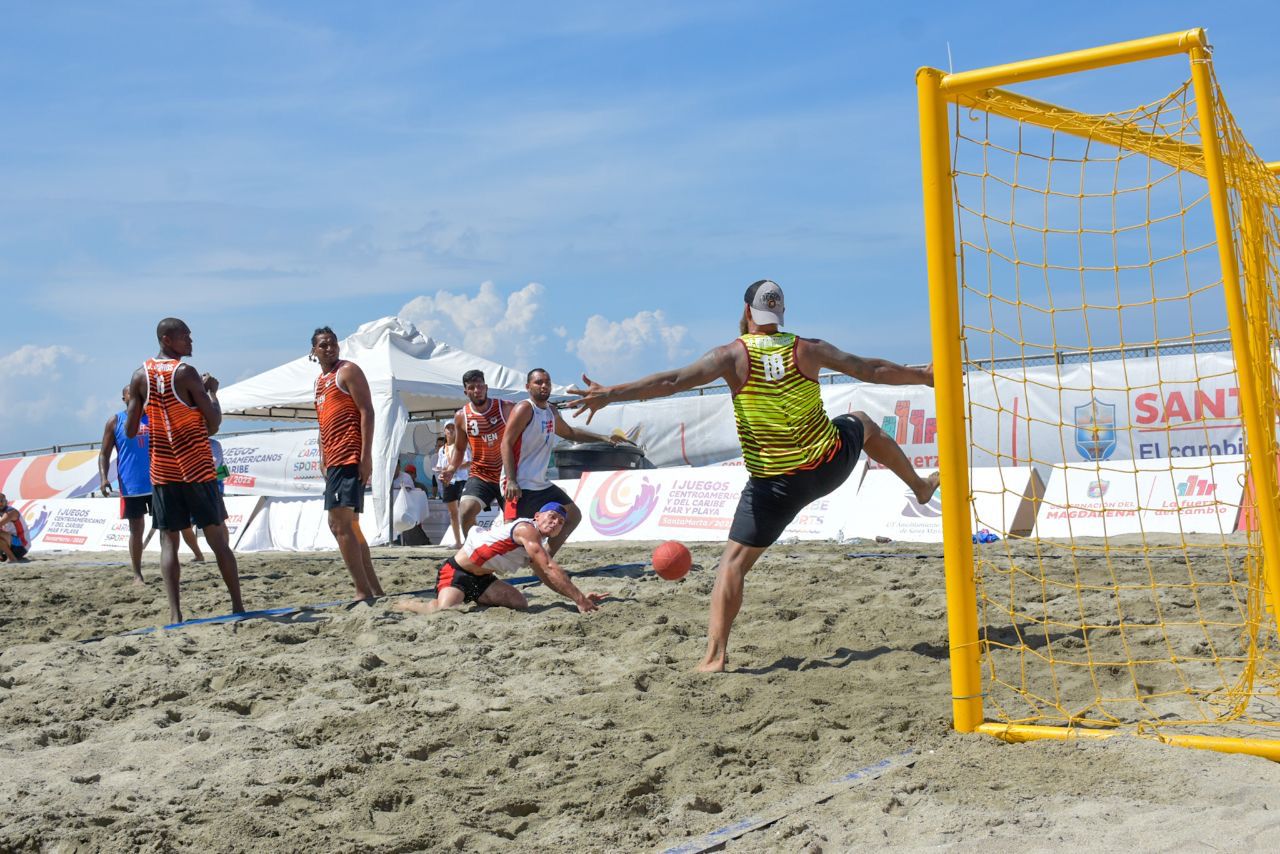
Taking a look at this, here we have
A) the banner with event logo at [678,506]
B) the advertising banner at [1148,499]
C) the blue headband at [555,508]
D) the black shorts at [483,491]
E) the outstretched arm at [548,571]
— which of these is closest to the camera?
the outstretched arm at [548,571]

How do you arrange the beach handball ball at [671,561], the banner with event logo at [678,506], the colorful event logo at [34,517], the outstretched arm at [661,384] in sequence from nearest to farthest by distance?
the outstretched arm at [661,384], the beach handball ball at [671,561], the banner with event logo at [678,506], the colorful event logo at [34,517]

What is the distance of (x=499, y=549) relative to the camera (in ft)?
21.5

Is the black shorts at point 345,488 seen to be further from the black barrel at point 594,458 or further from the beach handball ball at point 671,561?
the black barrel at point 594,458

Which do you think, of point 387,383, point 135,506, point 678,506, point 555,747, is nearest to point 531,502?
point 135,506

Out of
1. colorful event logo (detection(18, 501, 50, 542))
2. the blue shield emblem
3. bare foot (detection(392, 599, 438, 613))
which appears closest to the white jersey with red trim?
bare foot (detection(392, 599, 438, 613))

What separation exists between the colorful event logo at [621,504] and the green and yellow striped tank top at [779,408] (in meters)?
9.72

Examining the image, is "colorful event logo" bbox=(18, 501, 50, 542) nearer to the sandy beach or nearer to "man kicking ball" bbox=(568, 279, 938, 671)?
the sandy beach

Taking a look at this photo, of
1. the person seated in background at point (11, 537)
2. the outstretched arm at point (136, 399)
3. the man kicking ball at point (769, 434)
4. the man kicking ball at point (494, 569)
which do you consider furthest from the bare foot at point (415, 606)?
the person seated in background at point (11, 537)

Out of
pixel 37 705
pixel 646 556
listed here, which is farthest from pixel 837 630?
pixel 646 556

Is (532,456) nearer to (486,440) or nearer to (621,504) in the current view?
(486,440)

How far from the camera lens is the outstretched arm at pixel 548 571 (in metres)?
6.38

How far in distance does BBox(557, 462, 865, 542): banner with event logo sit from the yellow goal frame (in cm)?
933

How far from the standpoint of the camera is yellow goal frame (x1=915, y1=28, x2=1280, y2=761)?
3414mm

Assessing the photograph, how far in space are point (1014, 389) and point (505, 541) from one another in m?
10.9
